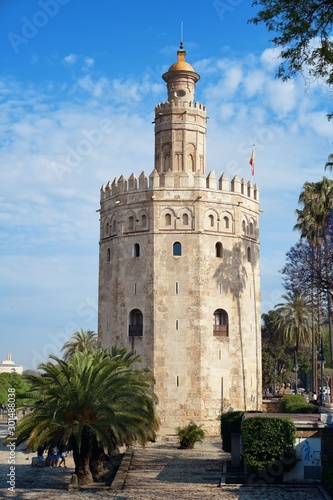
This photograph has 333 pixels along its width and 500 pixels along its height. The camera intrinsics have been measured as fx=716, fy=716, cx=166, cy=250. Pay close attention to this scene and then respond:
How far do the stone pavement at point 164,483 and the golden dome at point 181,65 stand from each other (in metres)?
22.1

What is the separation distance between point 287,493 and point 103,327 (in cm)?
2201

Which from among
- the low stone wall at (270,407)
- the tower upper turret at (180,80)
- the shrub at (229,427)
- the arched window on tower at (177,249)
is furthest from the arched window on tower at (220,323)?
the tower upper turret at (180,80)

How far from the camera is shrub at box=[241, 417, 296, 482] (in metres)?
22.7

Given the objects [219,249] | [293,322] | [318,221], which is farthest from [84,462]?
[293,322]

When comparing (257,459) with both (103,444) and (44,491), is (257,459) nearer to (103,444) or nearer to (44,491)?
(103,444)

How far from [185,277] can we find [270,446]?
17047 millimetres

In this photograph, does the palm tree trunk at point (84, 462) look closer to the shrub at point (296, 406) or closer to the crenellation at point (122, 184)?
the shrub at point (296, 406)

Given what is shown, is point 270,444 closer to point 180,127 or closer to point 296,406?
point 296,406

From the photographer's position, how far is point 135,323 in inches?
1570

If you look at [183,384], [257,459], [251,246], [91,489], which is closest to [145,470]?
[91,489]

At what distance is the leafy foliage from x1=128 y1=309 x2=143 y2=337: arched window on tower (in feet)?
55.4

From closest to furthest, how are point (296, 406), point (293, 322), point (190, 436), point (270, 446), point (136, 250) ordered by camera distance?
point (270, 446) → point (296, 406) → point (190, 436) → point (136, 250) → point (293, 322)

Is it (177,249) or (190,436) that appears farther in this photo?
(177,249)

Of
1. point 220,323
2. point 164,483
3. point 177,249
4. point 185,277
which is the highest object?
point 177,249
